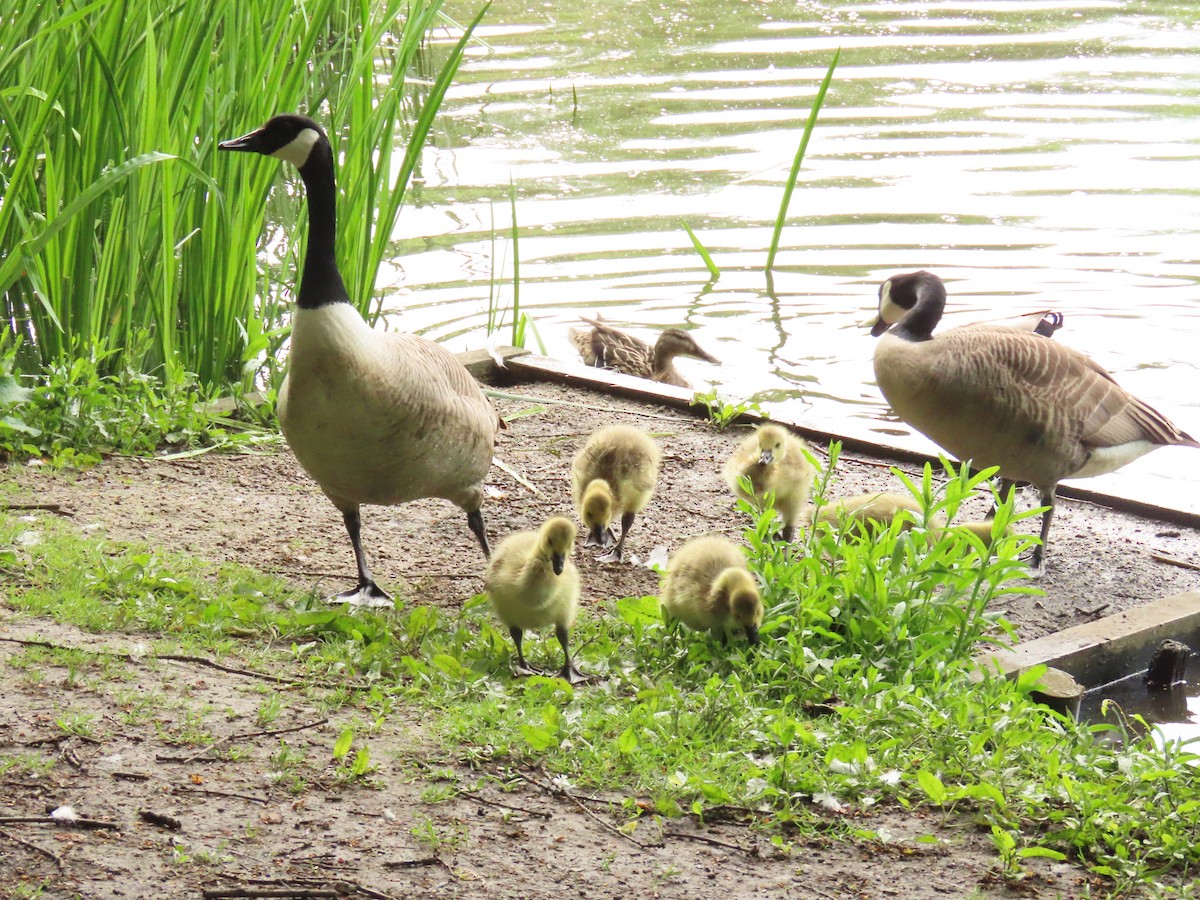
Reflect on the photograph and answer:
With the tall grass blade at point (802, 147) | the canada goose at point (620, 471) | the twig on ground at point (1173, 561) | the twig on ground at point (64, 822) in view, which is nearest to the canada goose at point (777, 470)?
the canada goose at point (620, 471)

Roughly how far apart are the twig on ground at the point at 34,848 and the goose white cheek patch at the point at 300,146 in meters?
2.84

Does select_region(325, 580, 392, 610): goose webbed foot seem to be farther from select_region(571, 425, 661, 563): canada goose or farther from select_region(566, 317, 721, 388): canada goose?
select_region(566, 317, 721, 388): canada goose

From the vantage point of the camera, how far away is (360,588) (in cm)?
556

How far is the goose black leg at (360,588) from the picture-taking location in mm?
5441

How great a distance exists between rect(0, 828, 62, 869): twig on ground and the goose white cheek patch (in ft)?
9.32

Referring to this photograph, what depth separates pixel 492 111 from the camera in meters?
16.0

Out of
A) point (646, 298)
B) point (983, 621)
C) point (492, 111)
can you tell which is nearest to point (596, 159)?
point (492, 111)

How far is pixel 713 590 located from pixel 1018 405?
2.42 metres

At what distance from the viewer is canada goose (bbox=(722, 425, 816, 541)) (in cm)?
602

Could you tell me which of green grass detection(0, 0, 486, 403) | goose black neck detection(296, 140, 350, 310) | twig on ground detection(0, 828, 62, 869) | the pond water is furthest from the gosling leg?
the pond water

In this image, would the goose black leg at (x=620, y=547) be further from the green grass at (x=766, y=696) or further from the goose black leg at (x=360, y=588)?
the goose black leg at (x=360, y=588)

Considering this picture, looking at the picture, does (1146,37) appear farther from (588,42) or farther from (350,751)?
(350,751)

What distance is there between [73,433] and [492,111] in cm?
989

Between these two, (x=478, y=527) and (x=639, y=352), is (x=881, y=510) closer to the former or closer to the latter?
(x=478, y=527)
